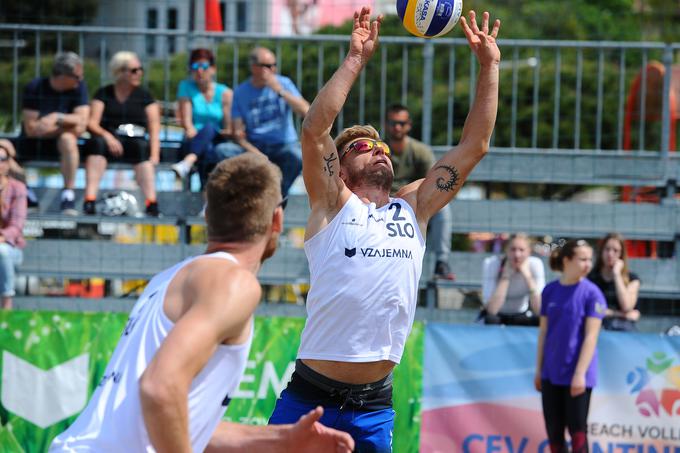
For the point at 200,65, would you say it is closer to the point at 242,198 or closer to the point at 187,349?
the point at 242,198

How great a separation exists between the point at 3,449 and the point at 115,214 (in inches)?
88.6

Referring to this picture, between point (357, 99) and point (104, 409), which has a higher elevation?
point (357, 99)

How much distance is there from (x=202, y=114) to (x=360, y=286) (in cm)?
523

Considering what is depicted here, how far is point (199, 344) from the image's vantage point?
9.34 ft

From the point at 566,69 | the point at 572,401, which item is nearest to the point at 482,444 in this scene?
the point at 572,401

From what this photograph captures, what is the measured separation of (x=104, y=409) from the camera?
9.88 feet

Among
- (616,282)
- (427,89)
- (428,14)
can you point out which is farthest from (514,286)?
(428,14)

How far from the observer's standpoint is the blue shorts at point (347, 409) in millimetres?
4895

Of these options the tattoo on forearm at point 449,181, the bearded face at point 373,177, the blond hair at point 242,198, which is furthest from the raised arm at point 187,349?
the tattoo on forearm at point 449,181

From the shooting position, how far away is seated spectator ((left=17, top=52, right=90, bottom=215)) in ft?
30.7

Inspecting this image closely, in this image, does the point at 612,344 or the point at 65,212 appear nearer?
the point at 612,344

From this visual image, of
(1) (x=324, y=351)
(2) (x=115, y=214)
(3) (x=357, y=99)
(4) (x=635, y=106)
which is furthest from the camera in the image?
(3) (x=357, y=99)

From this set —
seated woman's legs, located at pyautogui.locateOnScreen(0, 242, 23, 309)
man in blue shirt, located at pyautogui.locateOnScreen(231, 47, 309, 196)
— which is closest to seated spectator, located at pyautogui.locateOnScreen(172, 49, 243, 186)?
man in blue shirt, located at pyautogui.locateOnScreen(231, 47, 309, 196)

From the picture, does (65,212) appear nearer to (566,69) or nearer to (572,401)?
(572,401)
